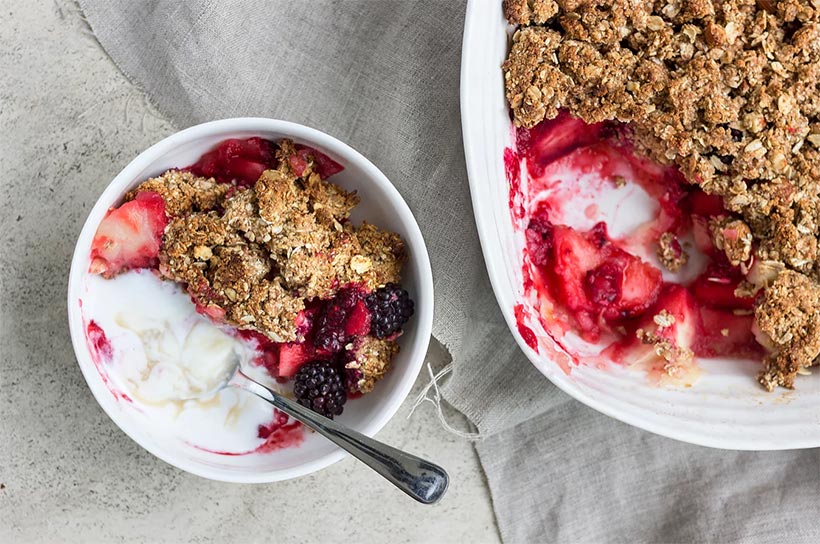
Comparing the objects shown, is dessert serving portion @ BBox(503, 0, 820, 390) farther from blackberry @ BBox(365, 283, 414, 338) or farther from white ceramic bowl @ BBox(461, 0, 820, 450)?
blackberry @ BBox(365, 283, 414, 338)

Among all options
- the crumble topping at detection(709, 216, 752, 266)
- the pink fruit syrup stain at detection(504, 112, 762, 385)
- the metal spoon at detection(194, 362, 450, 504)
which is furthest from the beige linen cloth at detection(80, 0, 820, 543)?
the crumble topping at detection(709, 216, 752, 266)

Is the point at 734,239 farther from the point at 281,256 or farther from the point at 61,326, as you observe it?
the point at 61,326

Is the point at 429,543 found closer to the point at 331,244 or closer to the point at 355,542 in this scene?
the point at 355,542

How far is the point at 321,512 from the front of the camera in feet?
6.47

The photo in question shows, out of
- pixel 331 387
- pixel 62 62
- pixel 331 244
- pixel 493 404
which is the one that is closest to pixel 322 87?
pixel 331 244

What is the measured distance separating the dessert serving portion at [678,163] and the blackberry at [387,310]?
0.27m

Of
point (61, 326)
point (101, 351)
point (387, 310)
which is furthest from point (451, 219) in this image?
point (61, 326)

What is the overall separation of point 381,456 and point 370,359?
0.73 feet

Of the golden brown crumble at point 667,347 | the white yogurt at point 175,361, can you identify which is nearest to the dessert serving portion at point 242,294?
the white yogurt at point 175,361

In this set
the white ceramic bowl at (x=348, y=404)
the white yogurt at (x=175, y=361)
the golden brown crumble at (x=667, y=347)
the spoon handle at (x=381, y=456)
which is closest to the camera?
the spoon handle at (x=381, y=456)

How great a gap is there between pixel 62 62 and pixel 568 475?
160 cm

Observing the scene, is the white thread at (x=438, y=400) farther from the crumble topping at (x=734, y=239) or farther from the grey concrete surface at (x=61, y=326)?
the crumble topping at (x=734, y=239)

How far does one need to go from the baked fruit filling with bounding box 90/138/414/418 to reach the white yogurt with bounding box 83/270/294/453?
5cm

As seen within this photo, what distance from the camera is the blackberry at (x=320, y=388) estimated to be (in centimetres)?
164
